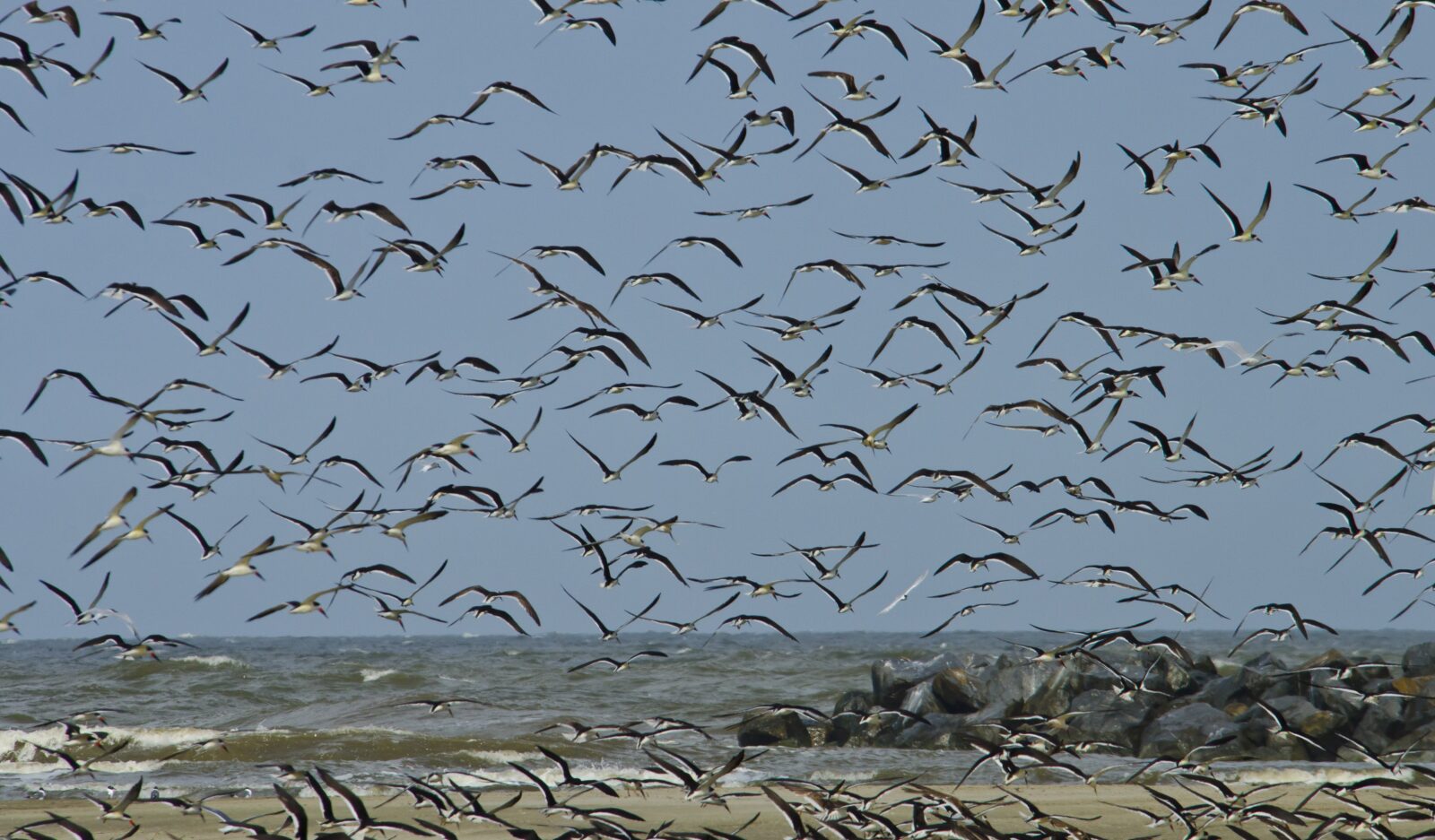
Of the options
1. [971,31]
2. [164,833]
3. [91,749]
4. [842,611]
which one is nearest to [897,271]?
[971,31]

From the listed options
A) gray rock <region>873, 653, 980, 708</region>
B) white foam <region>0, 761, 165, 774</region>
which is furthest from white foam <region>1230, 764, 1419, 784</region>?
white foam <region>0, 761, 165, 774</region>

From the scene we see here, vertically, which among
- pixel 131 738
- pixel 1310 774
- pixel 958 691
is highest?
pixel 958 691

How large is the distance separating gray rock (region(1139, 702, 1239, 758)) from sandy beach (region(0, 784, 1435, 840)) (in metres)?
3.42

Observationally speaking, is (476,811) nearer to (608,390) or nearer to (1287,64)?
(608,390)

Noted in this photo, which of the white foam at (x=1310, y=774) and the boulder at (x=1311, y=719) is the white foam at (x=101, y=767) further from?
the boulder at (x=1311, y=719)

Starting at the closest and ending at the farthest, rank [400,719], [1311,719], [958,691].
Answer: [1311,719] → [958,691] → [400,719]

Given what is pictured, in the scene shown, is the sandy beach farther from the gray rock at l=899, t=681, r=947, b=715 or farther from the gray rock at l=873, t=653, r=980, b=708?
the gray rock at l=873, t=653, r=980, b=708

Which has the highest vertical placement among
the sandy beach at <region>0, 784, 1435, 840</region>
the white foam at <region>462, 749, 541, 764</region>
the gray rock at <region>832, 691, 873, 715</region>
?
the gray rock at <region>832, 691, 873, 715</region>

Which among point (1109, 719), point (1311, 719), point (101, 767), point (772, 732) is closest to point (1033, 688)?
point (1109, 719)

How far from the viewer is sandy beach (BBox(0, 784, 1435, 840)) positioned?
1313 cm

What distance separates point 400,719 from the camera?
974 inches

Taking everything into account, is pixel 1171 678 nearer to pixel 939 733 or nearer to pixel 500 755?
pixel 939 733

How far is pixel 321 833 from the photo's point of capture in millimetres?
9664

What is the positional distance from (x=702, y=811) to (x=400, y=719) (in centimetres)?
1158
